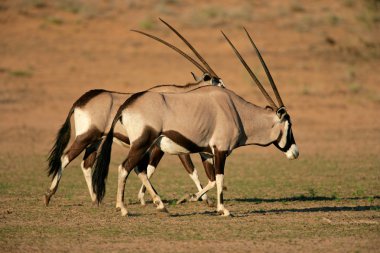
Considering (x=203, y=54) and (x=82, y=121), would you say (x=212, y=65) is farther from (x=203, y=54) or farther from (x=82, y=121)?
(x=82, y=121)

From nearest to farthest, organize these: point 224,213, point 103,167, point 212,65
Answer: point 103,167 < point 224,213 < point 212,65

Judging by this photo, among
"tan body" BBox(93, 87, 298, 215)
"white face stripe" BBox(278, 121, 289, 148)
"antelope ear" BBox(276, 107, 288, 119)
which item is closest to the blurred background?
"white face stripe" BBox(278, 121, 289, 148)

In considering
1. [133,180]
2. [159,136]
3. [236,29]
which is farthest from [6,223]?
[236,29]

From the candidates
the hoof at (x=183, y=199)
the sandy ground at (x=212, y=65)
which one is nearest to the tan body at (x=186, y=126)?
the sandy ground at (x=212, y=65)

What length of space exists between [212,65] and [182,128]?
18972 mm

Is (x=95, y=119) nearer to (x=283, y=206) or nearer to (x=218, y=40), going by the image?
(x=283, y=206)

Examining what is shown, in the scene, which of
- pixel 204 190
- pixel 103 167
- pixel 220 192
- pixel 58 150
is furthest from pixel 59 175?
pixel 220 192

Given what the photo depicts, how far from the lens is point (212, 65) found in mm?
30234

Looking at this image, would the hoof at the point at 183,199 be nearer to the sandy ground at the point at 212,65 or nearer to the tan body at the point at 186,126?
the sandy ground at the point at 212,65

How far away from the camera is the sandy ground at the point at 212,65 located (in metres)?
17.7

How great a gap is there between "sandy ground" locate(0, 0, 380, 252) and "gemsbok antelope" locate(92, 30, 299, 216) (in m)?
0.67

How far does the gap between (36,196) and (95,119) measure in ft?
6.56

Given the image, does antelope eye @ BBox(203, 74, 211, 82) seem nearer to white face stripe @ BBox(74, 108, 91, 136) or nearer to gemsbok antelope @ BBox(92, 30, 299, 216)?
gemsbok antelope @ BBox(92, 30, 299, 216)

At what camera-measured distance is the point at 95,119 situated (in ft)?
41.6
